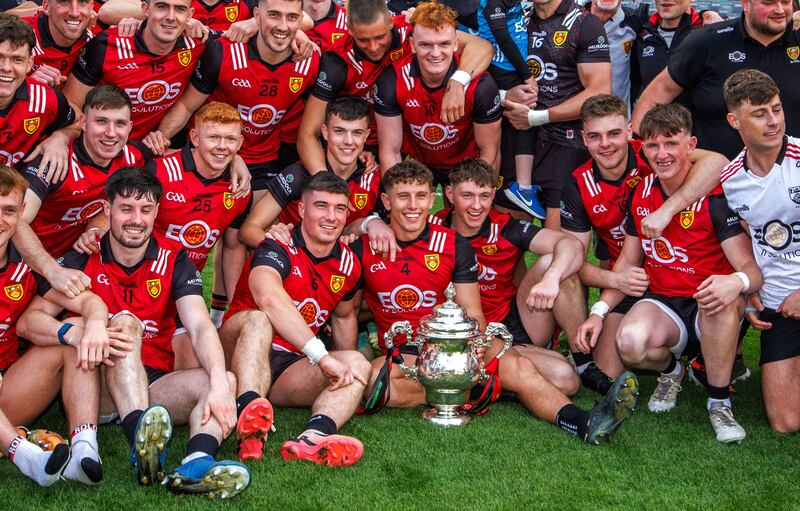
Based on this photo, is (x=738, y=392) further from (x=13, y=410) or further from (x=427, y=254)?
(x=13, y=410)

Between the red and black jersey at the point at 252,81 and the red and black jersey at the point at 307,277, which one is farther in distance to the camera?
the red and black jersey at the point at 252,81

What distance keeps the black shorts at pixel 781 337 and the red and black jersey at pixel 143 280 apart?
3.18 meters

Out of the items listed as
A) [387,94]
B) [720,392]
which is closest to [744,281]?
[720,392]

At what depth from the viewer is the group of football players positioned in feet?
15.2

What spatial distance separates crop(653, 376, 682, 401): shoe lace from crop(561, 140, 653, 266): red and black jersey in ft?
3.08

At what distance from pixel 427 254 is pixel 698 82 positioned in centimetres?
228

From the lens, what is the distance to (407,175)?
5543 millimetres

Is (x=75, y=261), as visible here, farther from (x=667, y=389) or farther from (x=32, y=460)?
(x=667, y=389)

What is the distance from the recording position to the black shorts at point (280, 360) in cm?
526

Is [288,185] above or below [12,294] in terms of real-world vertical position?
above

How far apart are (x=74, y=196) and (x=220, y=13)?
1.88 m

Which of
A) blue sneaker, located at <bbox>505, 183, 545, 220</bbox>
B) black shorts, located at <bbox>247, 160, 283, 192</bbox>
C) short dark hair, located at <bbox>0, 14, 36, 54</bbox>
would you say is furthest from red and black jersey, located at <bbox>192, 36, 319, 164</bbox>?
blue sneaker, located at <bbox>505, 183, 545, 220</bbox>

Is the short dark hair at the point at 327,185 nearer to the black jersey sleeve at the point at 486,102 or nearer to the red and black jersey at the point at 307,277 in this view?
the red and black jersey at the point at 307,277

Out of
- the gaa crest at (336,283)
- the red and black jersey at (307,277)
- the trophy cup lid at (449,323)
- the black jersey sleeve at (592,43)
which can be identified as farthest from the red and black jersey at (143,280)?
the black jersey sleeve at (592,43)
